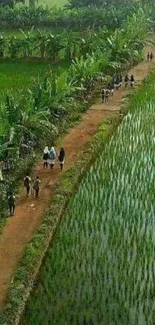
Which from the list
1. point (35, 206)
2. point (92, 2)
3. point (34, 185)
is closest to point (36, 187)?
point (34, 185)

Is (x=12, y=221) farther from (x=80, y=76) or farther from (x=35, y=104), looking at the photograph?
(x=80, y=76)

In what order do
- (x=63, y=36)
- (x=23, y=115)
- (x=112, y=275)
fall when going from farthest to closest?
(x=63, y=36), (x=23, y=115), (x=112, y=275)

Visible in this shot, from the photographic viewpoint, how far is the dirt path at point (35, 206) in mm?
10159

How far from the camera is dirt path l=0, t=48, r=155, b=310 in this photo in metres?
10.2

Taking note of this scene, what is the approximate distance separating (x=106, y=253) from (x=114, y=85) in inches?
422

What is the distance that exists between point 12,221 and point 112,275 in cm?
252

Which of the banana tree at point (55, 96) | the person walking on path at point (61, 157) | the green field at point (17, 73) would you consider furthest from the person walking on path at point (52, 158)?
the green field at point (17, 73)

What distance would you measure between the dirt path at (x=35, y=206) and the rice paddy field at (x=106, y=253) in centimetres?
50

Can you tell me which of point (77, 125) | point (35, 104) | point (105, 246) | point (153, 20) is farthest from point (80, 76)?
point (153, 20)

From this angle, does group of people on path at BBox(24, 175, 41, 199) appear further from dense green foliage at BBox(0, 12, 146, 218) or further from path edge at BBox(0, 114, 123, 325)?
dense green foliage at BBox(0, 12, 146, 218)

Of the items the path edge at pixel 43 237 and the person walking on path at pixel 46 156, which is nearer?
the path edge at pixel 43 237

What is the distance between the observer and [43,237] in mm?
10930

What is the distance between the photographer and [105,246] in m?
11.0

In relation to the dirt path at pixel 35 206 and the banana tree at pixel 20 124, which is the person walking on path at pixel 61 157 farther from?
the banana tree at pixel 20 124
